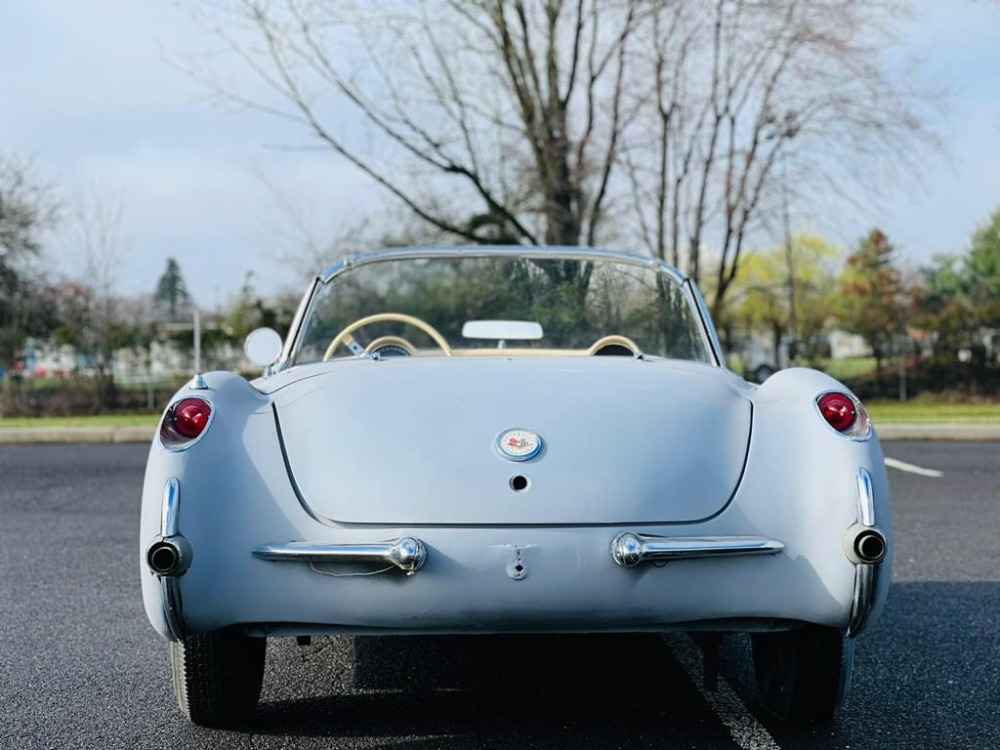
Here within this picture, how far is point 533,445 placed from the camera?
2.95 m

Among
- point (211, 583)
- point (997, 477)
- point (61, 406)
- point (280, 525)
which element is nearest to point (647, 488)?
point (280, 525)

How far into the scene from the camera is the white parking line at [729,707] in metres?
3.26

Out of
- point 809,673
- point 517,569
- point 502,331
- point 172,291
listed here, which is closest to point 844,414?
point 809,673

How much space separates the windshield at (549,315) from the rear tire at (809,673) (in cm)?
122

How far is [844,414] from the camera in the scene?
308 cm

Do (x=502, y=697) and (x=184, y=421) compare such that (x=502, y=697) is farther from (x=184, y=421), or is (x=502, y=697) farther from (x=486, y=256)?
(x=486, y=256)

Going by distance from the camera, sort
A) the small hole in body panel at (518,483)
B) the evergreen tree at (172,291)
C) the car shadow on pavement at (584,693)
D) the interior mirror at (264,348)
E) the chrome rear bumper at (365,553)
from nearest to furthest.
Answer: the chrome rear bumper at (365,553), the small hole in body panel at (518,483), the car shadow on pavement at (584,693), the interior mirror at (264,348), the evergreen tree at (172,291)

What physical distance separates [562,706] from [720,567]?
104 centimetres

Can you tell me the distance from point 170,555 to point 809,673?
1805mm

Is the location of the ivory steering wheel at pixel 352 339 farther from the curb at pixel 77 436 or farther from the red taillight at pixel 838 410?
the curb at pixel 77 436

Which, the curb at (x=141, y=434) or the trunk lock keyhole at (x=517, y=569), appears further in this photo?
the curb at (x=141, y=434)

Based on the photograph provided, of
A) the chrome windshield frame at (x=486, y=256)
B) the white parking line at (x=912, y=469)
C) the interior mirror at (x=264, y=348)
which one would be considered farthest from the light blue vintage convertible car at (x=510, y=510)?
the white parking line at (x=912, y=469)

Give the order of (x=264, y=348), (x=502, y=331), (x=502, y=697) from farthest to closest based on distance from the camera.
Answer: (x=502, y=331)
(x=264, y=348)
(x=502, y=697)

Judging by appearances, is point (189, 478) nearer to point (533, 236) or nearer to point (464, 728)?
point (464, 728)
